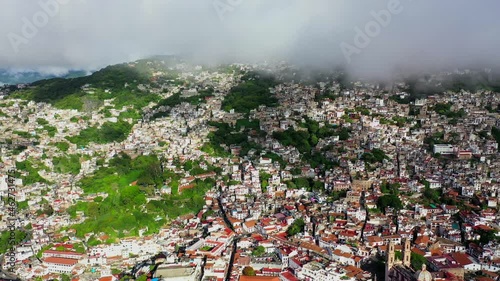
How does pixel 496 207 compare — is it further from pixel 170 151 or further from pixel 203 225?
pixel 170 151

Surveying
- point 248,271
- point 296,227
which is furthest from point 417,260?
point 248,271

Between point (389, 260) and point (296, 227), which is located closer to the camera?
point (389, 260)

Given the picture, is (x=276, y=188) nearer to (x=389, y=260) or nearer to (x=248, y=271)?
(x=248, y=271)

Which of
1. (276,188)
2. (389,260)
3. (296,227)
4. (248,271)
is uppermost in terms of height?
(276,188)

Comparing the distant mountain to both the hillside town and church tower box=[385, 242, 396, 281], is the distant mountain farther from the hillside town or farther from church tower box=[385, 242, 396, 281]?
church tower box=[385, 242, 396, 281]

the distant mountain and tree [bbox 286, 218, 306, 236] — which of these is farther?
the distant mountain

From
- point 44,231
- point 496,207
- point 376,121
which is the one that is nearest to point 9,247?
point 44,231

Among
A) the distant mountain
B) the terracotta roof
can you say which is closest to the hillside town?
the terracotta roof

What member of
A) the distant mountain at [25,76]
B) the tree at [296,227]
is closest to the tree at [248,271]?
the tree at [296,227]
